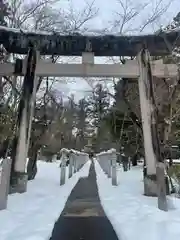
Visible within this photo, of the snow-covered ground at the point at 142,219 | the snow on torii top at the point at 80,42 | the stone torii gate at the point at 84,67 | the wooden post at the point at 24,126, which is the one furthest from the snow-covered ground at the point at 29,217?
the snow on torii top at the point at 80,42

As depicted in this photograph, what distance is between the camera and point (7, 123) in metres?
14.0

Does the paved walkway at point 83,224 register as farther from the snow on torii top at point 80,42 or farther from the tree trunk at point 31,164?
the tree trunk at point 31,164

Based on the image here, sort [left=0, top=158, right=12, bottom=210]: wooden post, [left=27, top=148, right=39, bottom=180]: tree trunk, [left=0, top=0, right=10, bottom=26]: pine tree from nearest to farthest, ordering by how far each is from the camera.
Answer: [left=0, top=158, right=12, bottom=210]: wooden post < [left=0, top=0, right=10, bottom=26]: pine tree < [left=27, top=148, right=39, bottom=180]: tree trunk

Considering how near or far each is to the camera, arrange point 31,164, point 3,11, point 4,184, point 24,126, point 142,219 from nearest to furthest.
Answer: point 142,219 < point 4,184 < point 24,126 < point 3,11 < point 31,164

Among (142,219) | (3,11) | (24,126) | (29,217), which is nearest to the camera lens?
(142,219)

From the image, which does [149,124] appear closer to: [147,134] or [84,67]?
[147,134]

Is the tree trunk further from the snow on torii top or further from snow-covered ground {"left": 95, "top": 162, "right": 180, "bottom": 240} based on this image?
snow-covered ground {"left": 95, "top": 162, "right": 180, "bottom": 240}

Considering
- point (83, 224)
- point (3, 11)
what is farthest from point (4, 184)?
point (3, 11)

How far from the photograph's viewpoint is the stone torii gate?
10.5 m

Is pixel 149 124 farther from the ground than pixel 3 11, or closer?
closer

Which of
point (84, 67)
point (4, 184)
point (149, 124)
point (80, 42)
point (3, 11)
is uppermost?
point (3, 11)

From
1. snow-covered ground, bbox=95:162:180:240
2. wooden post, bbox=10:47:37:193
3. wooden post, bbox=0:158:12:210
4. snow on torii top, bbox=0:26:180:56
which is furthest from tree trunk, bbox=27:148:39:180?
wooden post, bbox=0:158:12:210

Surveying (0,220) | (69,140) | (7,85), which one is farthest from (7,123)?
(69,140)

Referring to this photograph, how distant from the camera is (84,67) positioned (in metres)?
11.2
